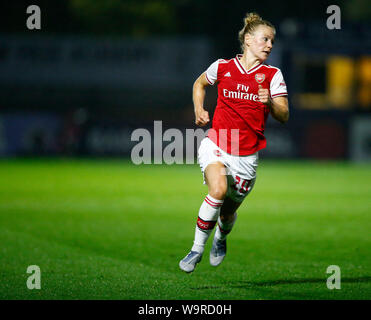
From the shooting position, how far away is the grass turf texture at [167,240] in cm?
613

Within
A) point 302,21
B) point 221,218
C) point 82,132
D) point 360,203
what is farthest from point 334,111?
point 221,218

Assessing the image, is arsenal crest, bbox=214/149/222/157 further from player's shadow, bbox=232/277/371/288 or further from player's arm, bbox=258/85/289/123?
player's shadow, bbox=232/277/371/288

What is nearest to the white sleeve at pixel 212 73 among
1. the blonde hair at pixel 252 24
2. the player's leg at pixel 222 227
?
the blonde hair at pixel 252 24

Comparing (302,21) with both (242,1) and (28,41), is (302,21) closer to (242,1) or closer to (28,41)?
(242,1)

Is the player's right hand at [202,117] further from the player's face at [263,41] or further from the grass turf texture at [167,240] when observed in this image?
the grass turf texture at [167,240]

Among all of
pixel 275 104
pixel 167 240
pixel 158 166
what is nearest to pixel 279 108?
pixel 275 104

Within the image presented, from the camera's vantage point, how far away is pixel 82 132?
3045 centimetres

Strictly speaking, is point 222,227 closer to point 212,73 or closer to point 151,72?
point 212,73

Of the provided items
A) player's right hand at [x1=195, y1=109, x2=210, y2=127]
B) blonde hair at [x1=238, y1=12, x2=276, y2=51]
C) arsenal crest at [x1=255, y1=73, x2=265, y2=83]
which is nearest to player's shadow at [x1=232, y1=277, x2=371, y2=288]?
player's right hand at [x1=195, y1=109, x2=210, y2=127]

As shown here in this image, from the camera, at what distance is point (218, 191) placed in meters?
6.23

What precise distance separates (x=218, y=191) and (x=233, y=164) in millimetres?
370

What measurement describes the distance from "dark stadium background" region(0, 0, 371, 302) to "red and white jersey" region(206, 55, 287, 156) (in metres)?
1.31

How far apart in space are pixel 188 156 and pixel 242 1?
61.3 ft

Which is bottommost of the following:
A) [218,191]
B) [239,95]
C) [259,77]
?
[218,191]
